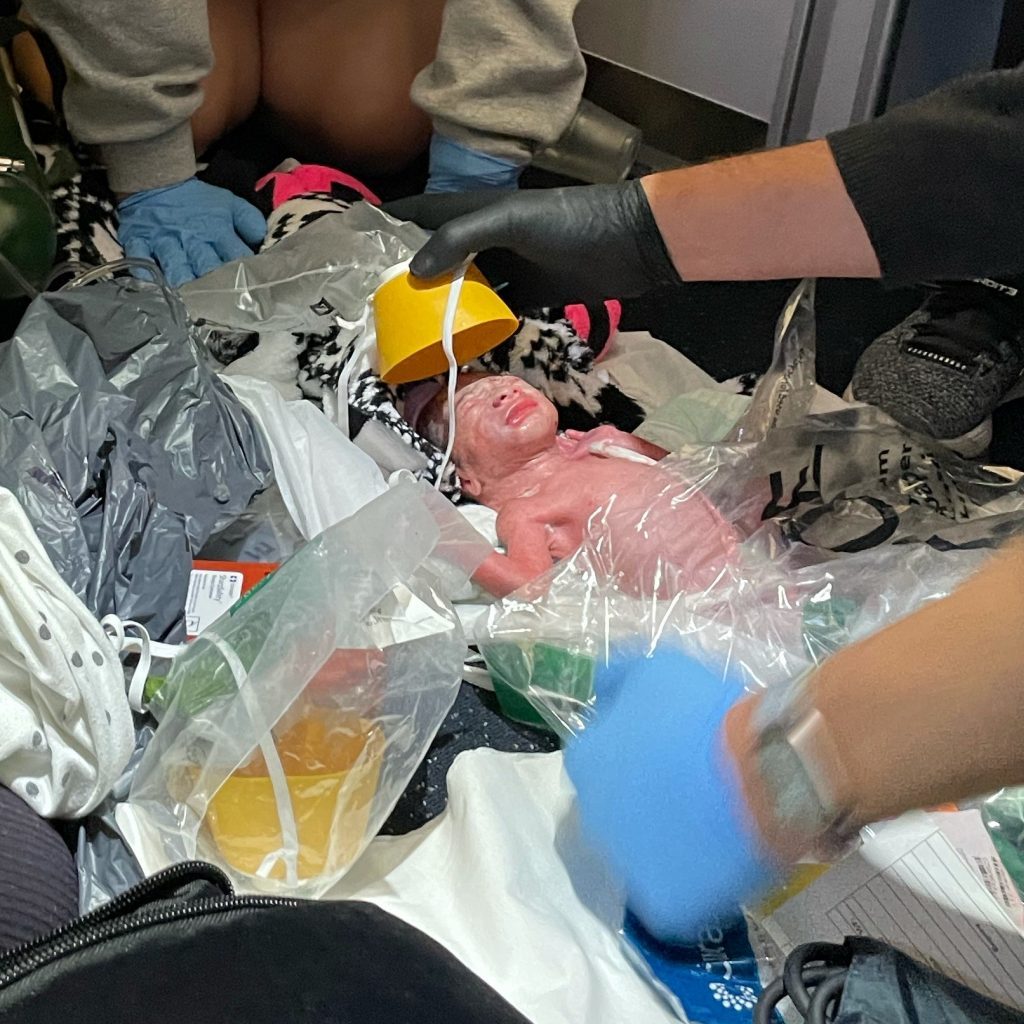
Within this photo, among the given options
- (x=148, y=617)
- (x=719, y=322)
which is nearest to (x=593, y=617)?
(x=148, y=617)

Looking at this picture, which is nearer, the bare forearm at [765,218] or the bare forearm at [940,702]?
the bare forearm at [940,702]

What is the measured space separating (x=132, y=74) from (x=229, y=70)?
0.79 feet

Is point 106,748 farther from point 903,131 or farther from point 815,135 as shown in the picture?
point 815,135

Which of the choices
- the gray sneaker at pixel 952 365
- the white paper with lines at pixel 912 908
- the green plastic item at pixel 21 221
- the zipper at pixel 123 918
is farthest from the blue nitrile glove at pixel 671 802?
the green plastic item at pixel 21 221

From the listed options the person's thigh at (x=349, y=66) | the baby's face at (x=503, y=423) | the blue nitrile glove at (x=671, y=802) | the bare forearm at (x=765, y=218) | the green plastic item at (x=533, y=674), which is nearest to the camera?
the blue nitrile glove at (x=671, y=802)

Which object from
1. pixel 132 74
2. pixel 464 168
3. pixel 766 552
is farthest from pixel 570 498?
pixel 132 74

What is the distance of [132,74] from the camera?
4.45 ft

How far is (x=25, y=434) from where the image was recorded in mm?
947

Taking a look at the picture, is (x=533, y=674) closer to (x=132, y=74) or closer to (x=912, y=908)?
(x=912, y=908)

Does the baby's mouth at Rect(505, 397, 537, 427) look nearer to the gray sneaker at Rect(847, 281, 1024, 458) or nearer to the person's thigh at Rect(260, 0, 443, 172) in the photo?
the gray sneaker at Rect(847, 281, 1024, 458)

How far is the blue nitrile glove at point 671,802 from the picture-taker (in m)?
0.64

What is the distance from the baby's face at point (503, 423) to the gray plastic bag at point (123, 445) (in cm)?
21

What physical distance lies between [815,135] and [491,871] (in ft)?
4.51

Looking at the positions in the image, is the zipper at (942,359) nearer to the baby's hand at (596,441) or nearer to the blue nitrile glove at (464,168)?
the baby's hand at (596,441)
